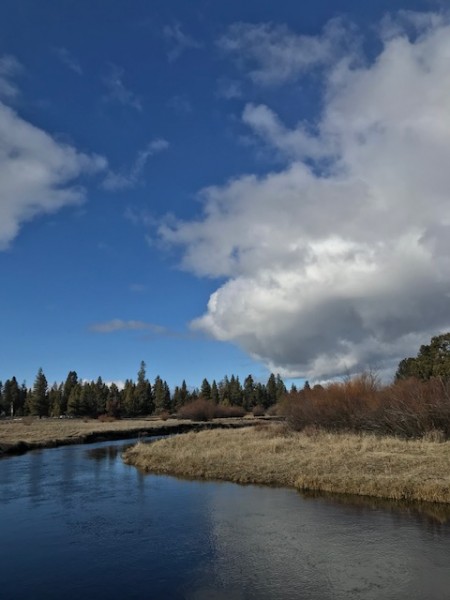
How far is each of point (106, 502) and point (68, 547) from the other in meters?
7.21

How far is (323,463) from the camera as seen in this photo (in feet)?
90.1

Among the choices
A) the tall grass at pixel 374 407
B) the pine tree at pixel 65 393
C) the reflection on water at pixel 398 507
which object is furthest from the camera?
the pine tree at pixel 65 393

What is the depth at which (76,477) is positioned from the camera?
29.9 m

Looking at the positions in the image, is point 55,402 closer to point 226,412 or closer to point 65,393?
point 65,393

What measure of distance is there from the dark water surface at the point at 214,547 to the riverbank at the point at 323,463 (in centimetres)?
A: 213

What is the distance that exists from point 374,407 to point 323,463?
14.0 m

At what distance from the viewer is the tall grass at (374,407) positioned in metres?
34.7

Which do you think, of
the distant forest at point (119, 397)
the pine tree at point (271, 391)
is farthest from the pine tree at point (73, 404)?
the pine tree at point (271, 391)

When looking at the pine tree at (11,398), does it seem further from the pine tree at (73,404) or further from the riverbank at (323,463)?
the riverbank at (323,463)

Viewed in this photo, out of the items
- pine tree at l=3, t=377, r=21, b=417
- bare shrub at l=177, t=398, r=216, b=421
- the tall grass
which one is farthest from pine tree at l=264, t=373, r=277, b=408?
the tall grass

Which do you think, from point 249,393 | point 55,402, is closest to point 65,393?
point 55,402

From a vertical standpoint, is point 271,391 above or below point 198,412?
above

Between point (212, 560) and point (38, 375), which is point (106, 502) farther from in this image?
point (38, 375)

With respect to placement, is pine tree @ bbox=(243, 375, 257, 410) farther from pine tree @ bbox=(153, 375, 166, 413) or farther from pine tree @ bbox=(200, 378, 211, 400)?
pine tree @ bbox=(153, 375, 166, 413)
